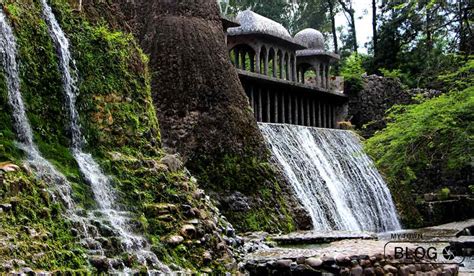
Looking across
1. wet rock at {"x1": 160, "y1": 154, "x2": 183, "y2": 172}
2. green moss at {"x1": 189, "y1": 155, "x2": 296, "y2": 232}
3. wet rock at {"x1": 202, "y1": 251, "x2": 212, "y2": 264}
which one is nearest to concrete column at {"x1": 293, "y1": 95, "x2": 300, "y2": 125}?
green moss at {"x1": 189, "y1": 155, "x2": 296, "y2": 232}

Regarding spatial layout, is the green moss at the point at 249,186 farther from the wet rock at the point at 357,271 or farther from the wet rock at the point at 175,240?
the wet rock at the point at 175,240

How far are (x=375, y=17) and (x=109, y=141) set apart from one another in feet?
94.5

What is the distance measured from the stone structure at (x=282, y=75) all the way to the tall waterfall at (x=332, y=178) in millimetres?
1946

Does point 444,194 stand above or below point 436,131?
below

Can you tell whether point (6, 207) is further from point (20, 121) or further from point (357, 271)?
point (357, 271)

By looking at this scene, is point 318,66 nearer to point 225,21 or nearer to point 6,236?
point 225,21

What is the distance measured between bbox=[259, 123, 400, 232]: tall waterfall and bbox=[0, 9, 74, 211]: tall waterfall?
27.8 feet

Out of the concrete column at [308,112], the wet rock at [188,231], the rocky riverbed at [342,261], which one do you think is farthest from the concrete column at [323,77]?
the wet rock at [188,231]

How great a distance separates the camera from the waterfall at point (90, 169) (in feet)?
25.5

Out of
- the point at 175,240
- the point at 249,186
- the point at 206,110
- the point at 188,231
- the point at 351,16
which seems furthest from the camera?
the point at 351,16

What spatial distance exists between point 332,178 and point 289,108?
4883 mm

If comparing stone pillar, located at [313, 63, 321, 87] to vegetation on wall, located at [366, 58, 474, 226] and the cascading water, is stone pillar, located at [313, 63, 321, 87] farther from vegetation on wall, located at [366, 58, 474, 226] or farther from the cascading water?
the cascading water

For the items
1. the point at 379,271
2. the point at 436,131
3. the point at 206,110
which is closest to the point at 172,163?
the point at 379,271

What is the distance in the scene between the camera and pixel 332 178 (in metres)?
18.7
